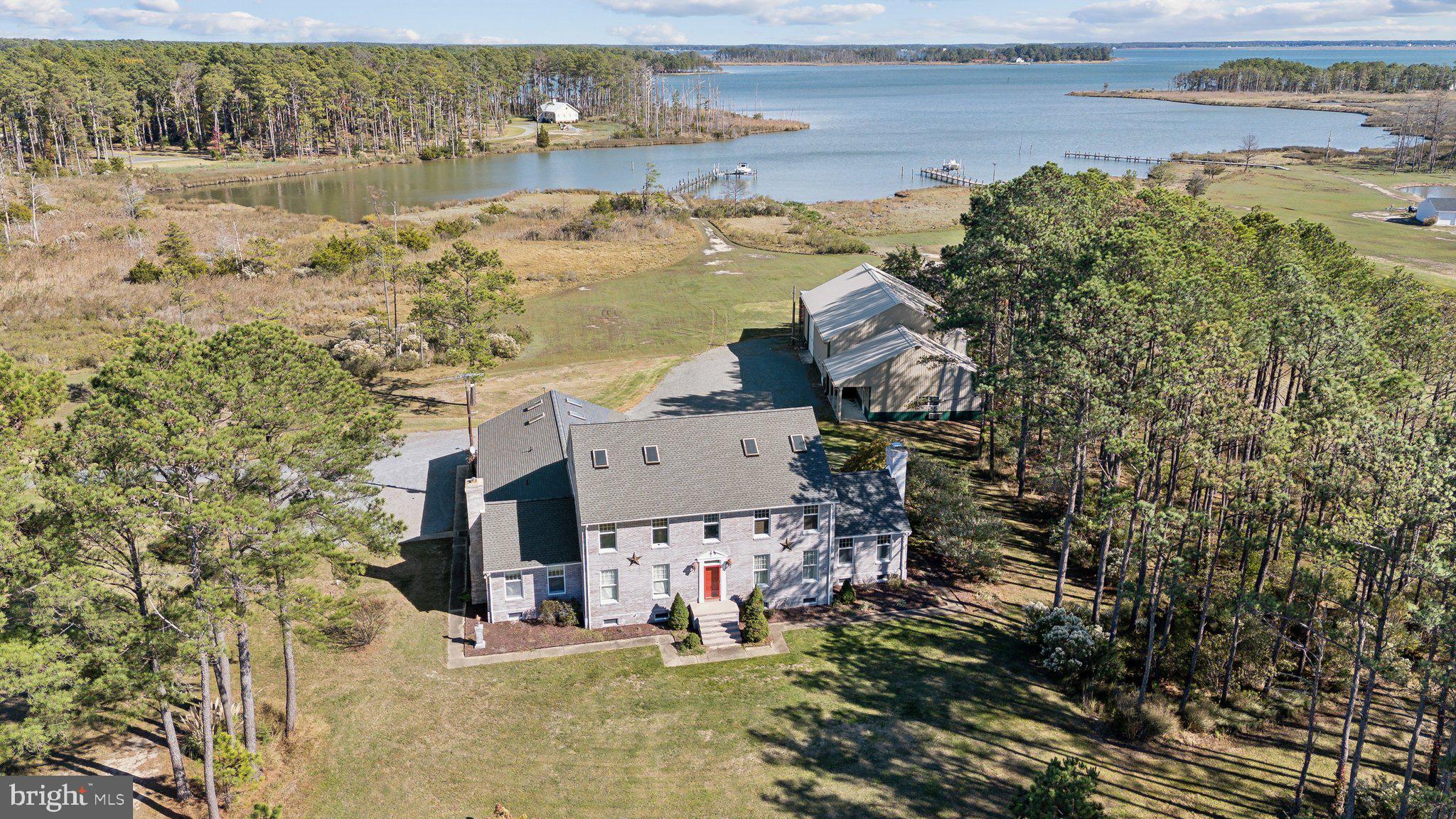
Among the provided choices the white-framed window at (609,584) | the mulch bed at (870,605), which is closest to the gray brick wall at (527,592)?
the white-framed window at (609,584)

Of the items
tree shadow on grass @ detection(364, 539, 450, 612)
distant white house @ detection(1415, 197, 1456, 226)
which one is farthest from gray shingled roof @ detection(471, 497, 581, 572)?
distant white house @ detection(1415, 197, 1456, 226)

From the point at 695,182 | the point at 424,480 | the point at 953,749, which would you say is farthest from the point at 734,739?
the point at 695,182

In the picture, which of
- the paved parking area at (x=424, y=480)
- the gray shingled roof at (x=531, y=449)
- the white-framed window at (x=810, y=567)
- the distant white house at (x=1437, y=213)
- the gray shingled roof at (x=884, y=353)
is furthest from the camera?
the distant white house at (x=1437, y=213)

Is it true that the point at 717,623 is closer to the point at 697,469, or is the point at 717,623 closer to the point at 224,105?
the point at 697,469

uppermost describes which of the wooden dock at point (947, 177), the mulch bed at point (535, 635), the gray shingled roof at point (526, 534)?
the wooden dock at point (947, 177)

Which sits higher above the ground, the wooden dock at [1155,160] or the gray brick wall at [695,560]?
the wooden dock at [1155,160]

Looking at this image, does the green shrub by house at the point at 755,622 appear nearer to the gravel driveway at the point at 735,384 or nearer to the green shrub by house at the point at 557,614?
the green shrub by house at the point at 557,614

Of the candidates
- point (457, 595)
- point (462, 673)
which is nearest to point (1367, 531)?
point (462, 673)

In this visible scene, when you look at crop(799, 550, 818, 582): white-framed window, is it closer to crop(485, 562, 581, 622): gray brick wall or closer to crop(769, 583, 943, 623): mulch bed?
crop(769, 583, 943, 623): mulch bed
